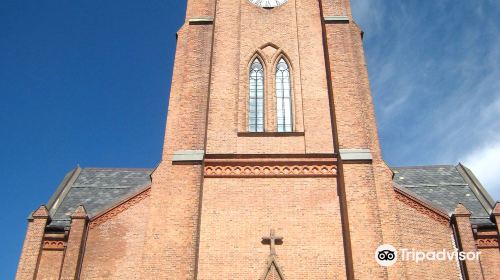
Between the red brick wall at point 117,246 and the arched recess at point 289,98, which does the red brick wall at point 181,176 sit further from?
the arched recess at point 289,98

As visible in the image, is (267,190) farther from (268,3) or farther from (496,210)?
(496,210)

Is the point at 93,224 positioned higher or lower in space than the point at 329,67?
lower

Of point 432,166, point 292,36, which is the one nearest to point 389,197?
point 292,36

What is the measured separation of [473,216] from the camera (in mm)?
17188

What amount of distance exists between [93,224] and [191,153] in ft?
14.0

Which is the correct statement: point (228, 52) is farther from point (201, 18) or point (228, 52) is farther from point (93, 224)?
point (93, 224)

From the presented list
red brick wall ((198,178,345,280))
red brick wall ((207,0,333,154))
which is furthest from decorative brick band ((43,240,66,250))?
red brick wall ((207,0,333,154))

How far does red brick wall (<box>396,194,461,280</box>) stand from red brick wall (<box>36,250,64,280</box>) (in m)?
10.4

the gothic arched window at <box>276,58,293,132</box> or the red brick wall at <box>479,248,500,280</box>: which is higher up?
the gothic arched window at <box>276,58,293,132</box>

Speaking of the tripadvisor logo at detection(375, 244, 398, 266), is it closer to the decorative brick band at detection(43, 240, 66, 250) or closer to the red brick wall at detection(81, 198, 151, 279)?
the red brick wall at detection(81, 198, 151, 279)

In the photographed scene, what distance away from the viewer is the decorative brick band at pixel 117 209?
1529cm

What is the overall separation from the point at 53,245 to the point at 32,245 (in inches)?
24.7

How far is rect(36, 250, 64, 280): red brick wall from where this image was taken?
49.9ft

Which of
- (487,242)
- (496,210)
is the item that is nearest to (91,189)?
(487,242)
